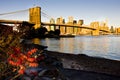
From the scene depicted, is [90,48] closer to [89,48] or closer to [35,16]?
[89,48]

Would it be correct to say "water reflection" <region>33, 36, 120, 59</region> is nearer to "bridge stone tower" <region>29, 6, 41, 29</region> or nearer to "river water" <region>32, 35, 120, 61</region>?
"river water" <region>32, 35, 120, 61</region>

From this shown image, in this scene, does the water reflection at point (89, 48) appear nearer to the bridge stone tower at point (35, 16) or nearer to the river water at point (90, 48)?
the river water at point (90, 48)

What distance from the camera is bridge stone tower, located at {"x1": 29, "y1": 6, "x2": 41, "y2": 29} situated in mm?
123350

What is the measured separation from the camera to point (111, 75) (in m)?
13.8

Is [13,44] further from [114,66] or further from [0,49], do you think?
[114,66]

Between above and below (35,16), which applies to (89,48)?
below

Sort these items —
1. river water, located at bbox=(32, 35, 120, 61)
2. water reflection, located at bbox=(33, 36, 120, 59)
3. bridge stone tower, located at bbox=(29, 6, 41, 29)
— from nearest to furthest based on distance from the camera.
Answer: river water, located at bbox=(32, 35, 120, 61)
water reflection, located at bbox=(33, 36, 120, 59)
bridge stone tower, located at bbox=(29, 6, 41, 29)

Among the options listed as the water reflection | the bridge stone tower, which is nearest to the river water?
the water reflection

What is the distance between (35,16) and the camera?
130875 millimetres

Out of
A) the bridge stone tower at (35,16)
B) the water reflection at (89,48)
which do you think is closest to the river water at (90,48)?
the water reflection at (89,48)

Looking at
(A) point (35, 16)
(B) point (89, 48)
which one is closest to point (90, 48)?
(B) point (89, 48)

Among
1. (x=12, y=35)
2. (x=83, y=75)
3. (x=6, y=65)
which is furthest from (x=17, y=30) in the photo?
(x=83, y=75)

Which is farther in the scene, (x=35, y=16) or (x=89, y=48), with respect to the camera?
(x=35, y=16)

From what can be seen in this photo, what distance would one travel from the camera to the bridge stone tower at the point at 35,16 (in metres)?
123
